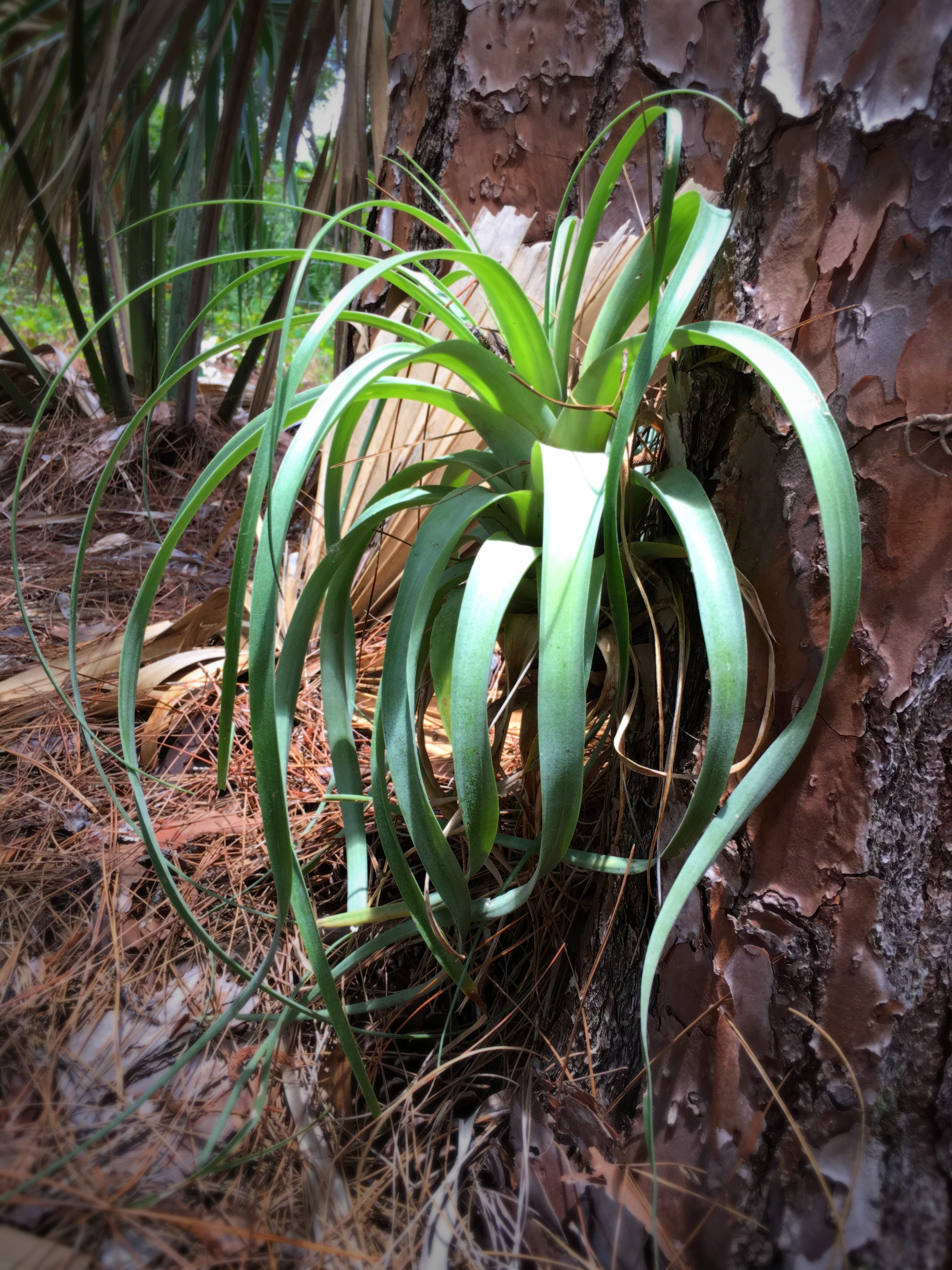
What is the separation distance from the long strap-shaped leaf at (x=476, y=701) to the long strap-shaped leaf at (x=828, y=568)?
5.4 inches

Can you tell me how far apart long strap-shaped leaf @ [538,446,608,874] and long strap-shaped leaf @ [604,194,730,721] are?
0.02 meters

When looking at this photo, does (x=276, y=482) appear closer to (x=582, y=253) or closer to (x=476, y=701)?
(x=476, y=701)

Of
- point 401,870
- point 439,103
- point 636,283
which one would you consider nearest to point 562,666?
point 401,870

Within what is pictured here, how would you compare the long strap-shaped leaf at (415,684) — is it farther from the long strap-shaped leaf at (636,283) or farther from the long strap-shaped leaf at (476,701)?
the long strap-shaped leaf at (636,283)

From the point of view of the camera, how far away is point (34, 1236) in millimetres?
390

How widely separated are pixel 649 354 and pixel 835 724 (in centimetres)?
29

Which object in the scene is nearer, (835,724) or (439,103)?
(835,724)

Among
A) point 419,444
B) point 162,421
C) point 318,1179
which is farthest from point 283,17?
point 318,1179

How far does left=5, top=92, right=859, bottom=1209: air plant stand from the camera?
47 centimetres

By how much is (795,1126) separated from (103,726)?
831 mm

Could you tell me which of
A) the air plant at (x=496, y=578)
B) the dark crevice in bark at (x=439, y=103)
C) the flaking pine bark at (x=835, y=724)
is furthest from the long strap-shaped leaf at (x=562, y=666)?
the dark crevice in bark at (x=439, y=103)

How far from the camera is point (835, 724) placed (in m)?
0.51

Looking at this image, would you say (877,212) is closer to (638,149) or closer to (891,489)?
(891,489)

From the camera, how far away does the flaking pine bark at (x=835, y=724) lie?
46cm
